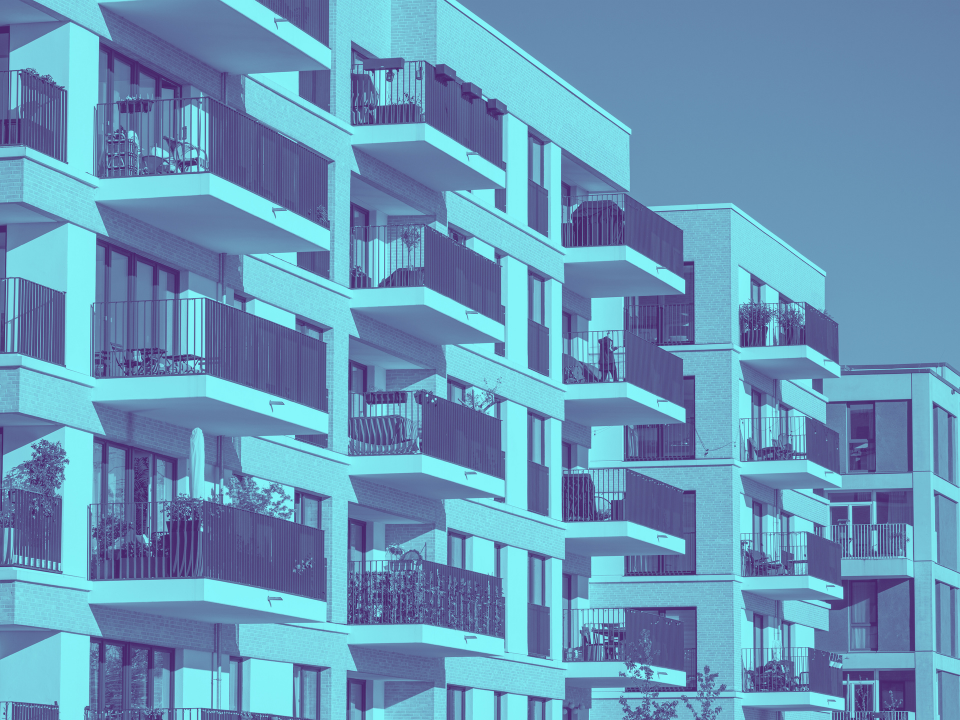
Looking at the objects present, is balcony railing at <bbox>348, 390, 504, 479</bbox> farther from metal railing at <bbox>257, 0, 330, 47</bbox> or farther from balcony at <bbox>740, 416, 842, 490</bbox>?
balcony at <bbox>740, 416, 842, 490</bbox>

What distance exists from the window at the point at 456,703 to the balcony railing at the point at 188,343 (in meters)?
9.76

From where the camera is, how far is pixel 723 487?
52938mm

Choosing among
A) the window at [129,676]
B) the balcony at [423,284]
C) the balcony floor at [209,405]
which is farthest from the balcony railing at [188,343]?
the balcony at [423,284]

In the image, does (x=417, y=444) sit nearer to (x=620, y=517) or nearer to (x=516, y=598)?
(x=516, y=598)

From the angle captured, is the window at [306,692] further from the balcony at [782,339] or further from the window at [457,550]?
the balcony at [782,339]

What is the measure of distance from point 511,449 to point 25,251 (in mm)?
15957

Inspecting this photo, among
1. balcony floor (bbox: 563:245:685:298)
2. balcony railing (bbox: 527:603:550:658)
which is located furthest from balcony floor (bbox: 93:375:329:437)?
balcony floor (bbox: 563:245:685:298)

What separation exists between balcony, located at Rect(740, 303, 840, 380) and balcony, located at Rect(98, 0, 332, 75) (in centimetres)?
2321

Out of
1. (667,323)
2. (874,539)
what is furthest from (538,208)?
(874,539)

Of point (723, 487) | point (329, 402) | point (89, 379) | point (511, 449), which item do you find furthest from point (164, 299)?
point (723, 487)

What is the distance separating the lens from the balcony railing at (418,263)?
36625 mm

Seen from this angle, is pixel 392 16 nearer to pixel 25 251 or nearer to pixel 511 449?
pixel 511 449

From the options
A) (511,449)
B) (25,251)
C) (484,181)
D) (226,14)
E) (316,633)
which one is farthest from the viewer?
(511,449)

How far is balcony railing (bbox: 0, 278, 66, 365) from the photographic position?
26688 mm
